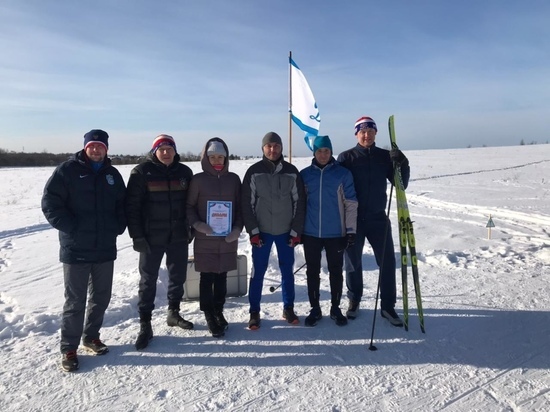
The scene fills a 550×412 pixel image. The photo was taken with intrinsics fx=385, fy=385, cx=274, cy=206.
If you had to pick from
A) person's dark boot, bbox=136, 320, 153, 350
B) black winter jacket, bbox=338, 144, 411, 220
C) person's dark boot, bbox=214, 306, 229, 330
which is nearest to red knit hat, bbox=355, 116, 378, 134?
black winter jacket, bbox=338, 144, 411, 220

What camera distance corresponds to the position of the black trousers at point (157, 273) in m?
3.71

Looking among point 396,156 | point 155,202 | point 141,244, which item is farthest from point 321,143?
point 141,244

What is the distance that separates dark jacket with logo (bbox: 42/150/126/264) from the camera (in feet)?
10.4

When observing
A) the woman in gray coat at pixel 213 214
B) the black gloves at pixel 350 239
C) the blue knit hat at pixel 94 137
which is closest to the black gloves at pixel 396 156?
the black gloves at pixel 350 239

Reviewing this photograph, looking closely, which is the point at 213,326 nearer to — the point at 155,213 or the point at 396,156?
the point at 155,213

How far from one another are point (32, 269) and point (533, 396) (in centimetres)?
671

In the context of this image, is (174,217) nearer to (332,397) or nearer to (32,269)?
(332,397)

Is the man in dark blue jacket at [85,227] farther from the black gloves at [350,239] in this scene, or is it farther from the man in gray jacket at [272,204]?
the black gloves at [350,239]

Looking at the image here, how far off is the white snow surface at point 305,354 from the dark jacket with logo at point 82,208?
96 centimetres

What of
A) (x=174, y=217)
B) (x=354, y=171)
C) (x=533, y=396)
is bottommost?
(x=533, y=396)

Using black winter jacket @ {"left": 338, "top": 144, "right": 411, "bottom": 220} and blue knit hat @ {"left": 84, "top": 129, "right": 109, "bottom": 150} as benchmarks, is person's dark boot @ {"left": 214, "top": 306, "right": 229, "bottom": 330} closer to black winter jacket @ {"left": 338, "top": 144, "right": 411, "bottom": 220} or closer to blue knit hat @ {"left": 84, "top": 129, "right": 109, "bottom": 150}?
black winter jacket @ {"left": 338, "top": 144, "right": 411, "bottom": 220}

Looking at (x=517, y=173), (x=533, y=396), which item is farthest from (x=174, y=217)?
(x=517, y=173)

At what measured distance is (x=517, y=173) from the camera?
20.7 metres

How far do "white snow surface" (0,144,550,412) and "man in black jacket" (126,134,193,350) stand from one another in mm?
572
